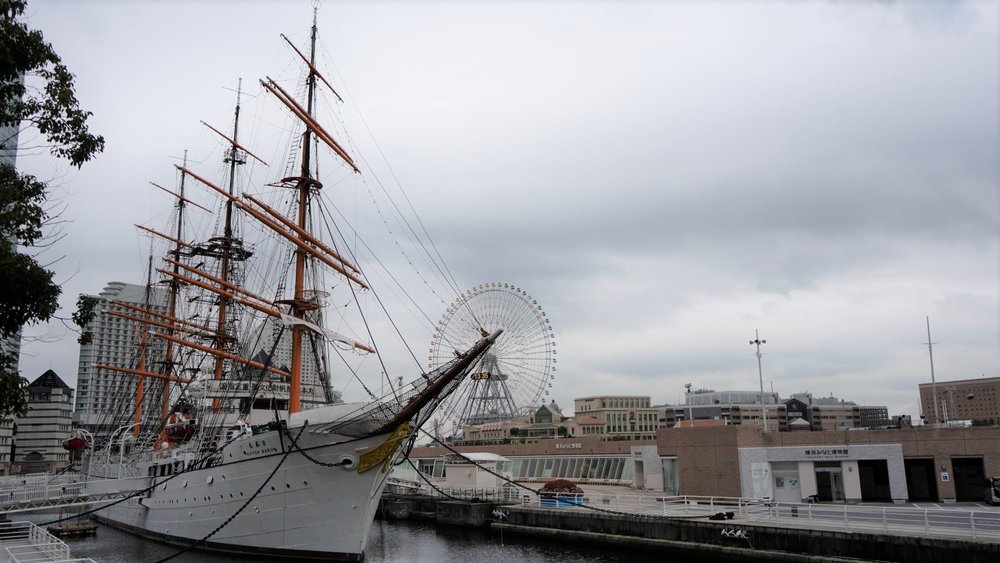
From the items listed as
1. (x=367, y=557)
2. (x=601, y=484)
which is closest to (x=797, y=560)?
(x=367, y=557)

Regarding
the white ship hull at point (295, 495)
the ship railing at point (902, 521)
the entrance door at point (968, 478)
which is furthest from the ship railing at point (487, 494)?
the entrance door at point (968, 478)

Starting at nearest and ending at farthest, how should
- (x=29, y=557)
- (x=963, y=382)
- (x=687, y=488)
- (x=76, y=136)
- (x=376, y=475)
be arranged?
(x=76, y=136), (x=29, y=557), (x=376, y=475), (x=687, y=488), (x=963, y=382)

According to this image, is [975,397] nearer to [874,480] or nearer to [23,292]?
[874,480]

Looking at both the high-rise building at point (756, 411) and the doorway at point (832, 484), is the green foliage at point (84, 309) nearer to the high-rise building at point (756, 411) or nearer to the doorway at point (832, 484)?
the doorway at point (832, 484)

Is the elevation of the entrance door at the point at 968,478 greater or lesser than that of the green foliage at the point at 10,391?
lesser

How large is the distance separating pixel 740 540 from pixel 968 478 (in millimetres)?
18314

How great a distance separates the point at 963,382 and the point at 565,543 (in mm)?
150066

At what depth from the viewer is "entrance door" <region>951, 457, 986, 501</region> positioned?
35594 millimetres

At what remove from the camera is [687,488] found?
3881cm

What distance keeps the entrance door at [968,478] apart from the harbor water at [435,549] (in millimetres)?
18471

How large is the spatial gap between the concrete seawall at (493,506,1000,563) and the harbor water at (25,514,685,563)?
0.59m

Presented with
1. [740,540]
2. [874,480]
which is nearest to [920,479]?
[874,480]

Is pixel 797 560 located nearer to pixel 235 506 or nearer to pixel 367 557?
pixel 367 557

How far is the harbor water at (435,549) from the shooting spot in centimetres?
2961
